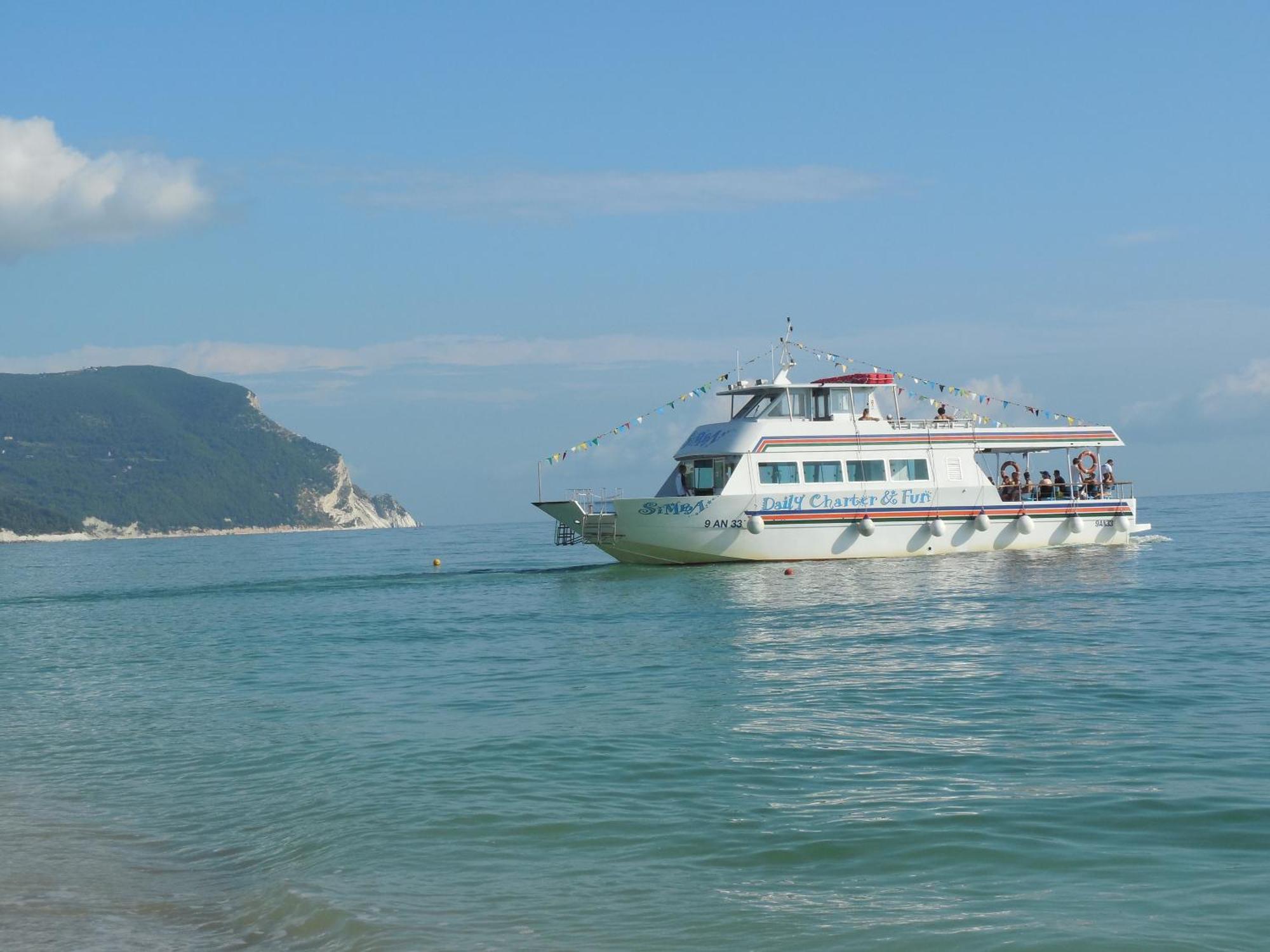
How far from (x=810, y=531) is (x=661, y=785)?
26.1 metres

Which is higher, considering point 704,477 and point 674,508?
point 704,477

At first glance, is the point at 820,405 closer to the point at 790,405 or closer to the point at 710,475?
the point at 790,405

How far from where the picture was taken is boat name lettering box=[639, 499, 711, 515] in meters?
36.3

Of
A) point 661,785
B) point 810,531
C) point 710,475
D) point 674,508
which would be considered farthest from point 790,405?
point 661,785

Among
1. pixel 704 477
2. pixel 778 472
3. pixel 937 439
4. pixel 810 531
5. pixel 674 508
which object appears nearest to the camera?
pixel 674 508

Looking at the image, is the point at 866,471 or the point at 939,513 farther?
the point at 939,513

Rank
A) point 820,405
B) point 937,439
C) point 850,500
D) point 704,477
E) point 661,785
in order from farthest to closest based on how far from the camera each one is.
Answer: point 820,405 < point 937,439 < point 850,500 < point 704,477 < point 661,785

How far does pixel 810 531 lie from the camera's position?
122 ft

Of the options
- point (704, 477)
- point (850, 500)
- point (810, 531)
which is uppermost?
point (704, 477)

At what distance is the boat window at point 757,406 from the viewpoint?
1528 inches

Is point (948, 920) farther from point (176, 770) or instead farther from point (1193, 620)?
point (1193, 620)

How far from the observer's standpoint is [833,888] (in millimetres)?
8609

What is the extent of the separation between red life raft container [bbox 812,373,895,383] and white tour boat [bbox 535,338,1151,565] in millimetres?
43

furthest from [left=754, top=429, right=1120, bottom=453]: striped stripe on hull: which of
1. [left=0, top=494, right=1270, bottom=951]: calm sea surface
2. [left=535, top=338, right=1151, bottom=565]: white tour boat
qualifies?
[left=0, top=494, right=1270, bottom=951]: calm sea surface
